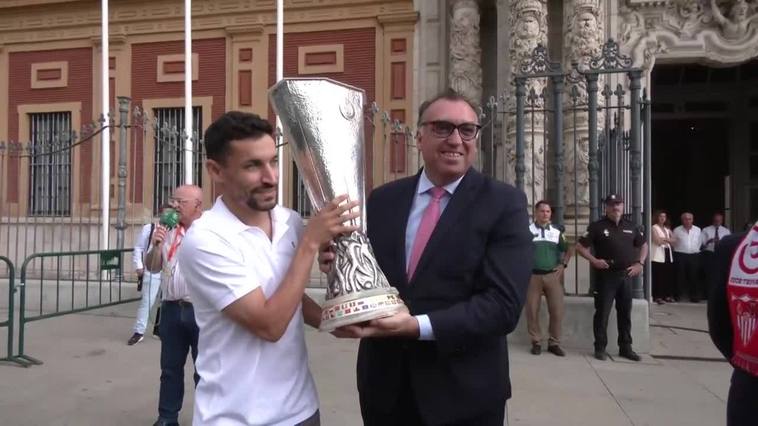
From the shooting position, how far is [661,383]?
6090 millimetres

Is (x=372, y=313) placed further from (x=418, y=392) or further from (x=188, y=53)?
(x=188, y=53)

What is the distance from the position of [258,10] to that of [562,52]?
6598 millimetres

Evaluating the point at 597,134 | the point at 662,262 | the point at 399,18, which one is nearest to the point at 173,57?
the point at 399,18

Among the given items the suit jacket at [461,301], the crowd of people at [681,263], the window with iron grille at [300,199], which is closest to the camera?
the suit jacket at [461,301]

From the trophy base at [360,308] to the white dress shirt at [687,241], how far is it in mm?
10921

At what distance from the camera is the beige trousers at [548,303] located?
7.11m

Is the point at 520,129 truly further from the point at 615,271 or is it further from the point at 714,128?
the point at 714,128

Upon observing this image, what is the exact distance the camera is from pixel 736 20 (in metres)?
11.0

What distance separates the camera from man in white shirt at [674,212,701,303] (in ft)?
37.0

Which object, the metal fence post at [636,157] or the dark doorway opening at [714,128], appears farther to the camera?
the dark doorway opening at [714,128]

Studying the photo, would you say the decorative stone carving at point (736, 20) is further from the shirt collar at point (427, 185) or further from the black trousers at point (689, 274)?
the shirt collar at point (427, 185)

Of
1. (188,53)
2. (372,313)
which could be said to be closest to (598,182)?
(372,313)

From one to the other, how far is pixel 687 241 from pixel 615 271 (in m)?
5.26

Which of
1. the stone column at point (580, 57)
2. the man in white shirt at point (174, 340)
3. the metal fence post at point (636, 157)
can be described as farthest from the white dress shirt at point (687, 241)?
the man in white shirt at point (174, 340)
